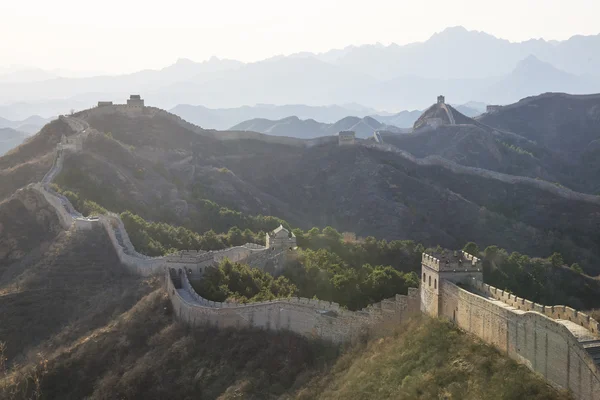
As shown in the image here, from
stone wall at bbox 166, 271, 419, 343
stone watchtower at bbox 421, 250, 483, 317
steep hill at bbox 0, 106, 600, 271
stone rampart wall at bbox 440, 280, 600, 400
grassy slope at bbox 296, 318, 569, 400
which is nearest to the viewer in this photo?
stone rampart wall at bbox 440, 280, 600, 400

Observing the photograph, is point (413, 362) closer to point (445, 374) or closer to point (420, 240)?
point (445, 374)

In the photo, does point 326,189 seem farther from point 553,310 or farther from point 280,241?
point 553,310

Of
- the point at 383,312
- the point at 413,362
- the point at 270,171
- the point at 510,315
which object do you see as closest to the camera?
the point at 510,315

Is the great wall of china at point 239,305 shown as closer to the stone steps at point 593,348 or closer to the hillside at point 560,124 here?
the stone steps at point 593,348

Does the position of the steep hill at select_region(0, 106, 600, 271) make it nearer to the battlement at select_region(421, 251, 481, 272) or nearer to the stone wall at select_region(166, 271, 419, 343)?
the stone wall at select_region(166, 271, 419, 343)

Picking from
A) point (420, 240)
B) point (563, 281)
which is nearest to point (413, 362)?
point (563, 281)

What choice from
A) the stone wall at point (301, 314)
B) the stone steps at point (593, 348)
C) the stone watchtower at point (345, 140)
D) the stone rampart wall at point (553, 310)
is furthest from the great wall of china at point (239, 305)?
the stone watchtower at point (345, 140)

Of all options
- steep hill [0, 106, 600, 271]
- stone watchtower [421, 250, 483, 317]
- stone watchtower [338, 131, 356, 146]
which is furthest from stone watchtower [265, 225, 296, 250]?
stone watchtower [338, 131, 356, 146]
